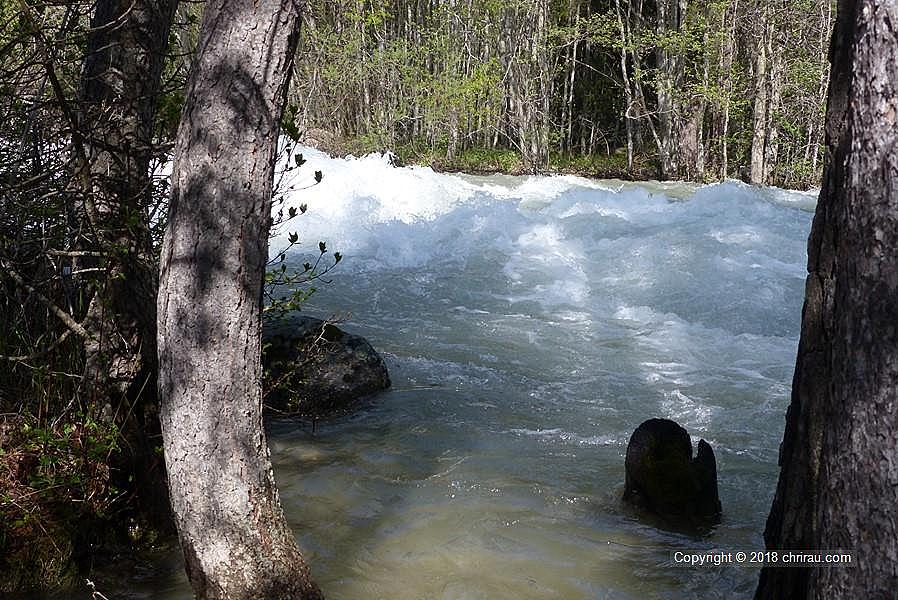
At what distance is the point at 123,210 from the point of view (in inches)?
161

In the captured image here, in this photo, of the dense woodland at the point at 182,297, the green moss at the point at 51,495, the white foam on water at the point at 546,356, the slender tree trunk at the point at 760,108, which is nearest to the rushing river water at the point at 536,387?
the white foam on water at the point at 546,356

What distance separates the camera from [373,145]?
26.9 m

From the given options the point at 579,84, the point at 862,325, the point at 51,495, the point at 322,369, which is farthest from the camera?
the point at 579,84

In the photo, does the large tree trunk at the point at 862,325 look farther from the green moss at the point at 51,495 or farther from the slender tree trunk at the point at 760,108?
the slender tree trunk at the point at 760,108

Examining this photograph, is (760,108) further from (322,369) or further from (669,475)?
(669,475)

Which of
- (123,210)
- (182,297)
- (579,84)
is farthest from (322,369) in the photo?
(579,84)

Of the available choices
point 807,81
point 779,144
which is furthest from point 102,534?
point 779,144

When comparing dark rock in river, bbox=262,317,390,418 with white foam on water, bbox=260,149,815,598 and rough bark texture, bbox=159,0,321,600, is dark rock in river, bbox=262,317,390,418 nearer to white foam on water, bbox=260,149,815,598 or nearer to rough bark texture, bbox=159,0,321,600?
white foam on water, bbox=260,149,815,598

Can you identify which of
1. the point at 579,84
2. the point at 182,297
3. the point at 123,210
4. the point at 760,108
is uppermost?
the point at 579,84

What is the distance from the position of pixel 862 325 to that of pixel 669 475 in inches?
104

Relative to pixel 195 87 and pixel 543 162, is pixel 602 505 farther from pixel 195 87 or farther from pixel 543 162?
pixel 543 162

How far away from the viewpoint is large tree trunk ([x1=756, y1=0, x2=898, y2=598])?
2.33 meters

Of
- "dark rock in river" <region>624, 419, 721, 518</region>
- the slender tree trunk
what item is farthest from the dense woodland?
the slender tree trunk

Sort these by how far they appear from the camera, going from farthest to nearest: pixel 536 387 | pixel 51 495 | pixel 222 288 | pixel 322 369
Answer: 1. pixel 536 387
2. pixel 322 369
3. pixel 51 495
4. pixel 222 288
